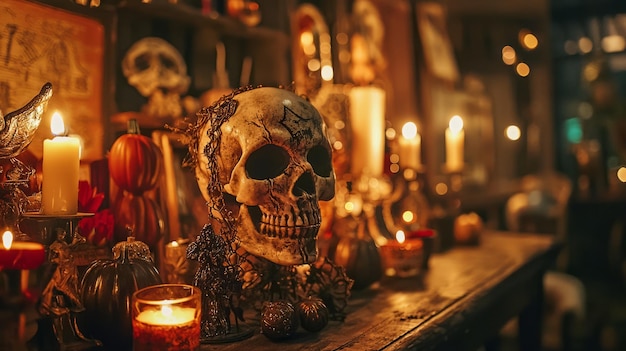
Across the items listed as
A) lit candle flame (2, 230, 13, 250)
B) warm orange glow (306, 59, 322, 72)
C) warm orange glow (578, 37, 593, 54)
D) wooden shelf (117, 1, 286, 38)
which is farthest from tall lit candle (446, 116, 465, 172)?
warm orange glow (578, 37, 593, 54)

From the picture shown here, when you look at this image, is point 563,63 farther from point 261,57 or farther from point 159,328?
point 159,328

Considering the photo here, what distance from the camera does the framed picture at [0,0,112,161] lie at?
1.32 m

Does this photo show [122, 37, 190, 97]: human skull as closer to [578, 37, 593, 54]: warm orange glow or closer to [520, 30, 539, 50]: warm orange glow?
[520, 30, 539, 50]: warm orange glow

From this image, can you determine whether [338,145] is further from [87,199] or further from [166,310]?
[166,310]

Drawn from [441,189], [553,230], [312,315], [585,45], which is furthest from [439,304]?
[585,45]

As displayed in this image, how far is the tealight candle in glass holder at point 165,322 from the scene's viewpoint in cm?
98

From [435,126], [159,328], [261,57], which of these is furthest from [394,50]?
[159,328]

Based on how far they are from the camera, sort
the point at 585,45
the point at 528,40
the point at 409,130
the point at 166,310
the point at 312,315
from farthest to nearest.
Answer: the point at 585,45 < the point at 528,40 < the point at 409,130 < the point at 312,315 < the point at 166,310

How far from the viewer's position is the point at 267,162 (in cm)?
139

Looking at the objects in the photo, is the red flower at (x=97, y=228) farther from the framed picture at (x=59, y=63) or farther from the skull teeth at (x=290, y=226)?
the skull teeth at (x=290, y=226)

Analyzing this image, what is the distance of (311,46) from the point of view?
230 cm

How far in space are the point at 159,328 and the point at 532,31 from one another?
A: 4240mm

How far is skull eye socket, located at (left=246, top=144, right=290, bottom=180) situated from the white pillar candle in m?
0.71

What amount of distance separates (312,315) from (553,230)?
2907mm
